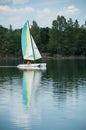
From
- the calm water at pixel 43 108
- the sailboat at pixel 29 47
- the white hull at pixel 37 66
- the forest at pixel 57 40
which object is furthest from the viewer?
the forest at pixel 57 40

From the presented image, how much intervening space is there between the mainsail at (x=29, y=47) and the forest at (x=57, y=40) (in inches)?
1896

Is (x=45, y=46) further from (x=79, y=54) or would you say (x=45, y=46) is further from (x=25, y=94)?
(x=25, y=94)

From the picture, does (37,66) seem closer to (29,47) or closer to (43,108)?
(29,47)

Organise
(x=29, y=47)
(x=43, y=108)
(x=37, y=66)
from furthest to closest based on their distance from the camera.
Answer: (x=29, y=47)
(x=37, y=66)
(x=43, y=108)

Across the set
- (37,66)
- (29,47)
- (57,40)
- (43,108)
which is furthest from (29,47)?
(57,40)

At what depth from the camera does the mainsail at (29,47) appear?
6856cm

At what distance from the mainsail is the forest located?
1896 inches

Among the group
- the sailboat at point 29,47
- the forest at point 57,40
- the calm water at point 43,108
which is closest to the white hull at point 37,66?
the sailboat at point 29,47

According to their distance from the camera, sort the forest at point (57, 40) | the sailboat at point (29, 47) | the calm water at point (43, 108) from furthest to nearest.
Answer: the forest at point (57, 40) < the sailboat at point (29, 47) < the calm water at point (43, 108)

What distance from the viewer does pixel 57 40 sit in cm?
12212

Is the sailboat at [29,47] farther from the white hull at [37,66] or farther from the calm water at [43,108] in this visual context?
the calm water at [43,108]

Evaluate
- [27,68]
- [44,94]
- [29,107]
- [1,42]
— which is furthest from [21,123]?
[1,42]

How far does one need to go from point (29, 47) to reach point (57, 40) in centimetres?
5305

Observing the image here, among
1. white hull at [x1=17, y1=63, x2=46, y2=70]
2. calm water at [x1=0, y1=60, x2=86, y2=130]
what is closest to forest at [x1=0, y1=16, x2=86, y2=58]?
white hull at [x1=17, y1=63, x2=46, y2=70]
